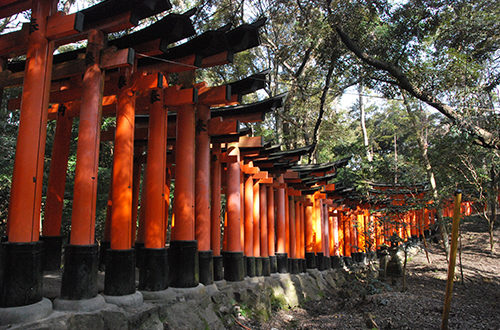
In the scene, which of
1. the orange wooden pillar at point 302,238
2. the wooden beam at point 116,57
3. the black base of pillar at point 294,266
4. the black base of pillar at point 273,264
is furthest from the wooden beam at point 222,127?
the orange wooden pillar at point 302,238

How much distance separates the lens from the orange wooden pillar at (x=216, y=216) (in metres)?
9.09

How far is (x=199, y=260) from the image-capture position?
7.92m

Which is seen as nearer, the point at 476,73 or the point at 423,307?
the point at 423,307

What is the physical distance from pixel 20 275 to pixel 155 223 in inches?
89.9

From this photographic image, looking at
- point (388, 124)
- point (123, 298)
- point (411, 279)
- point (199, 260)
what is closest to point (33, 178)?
point (123, 298)

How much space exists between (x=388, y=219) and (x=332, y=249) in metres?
5.80

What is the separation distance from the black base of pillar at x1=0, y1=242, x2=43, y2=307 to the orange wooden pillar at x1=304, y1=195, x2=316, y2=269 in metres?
12.2

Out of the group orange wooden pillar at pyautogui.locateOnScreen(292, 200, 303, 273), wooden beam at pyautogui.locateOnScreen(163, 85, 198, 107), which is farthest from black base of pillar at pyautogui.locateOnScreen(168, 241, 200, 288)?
orange wooden pillar at pyautogui.locateOnScreen(292, 200, 303, 273)

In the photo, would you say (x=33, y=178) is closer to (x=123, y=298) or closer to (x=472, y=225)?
(x=123, y=298)

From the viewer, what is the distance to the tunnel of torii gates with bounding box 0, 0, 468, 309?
5.07 m

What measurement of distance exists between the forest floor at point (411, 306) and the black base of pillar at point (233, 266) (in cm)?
128

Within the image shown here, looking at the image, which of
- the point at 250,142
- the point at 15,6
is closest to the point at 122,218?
the point at 15,6

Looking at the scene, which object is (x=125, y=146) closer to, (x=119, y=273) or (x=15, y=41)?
(x=119, y=273)

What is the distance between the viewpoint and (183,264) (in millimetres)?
7094
